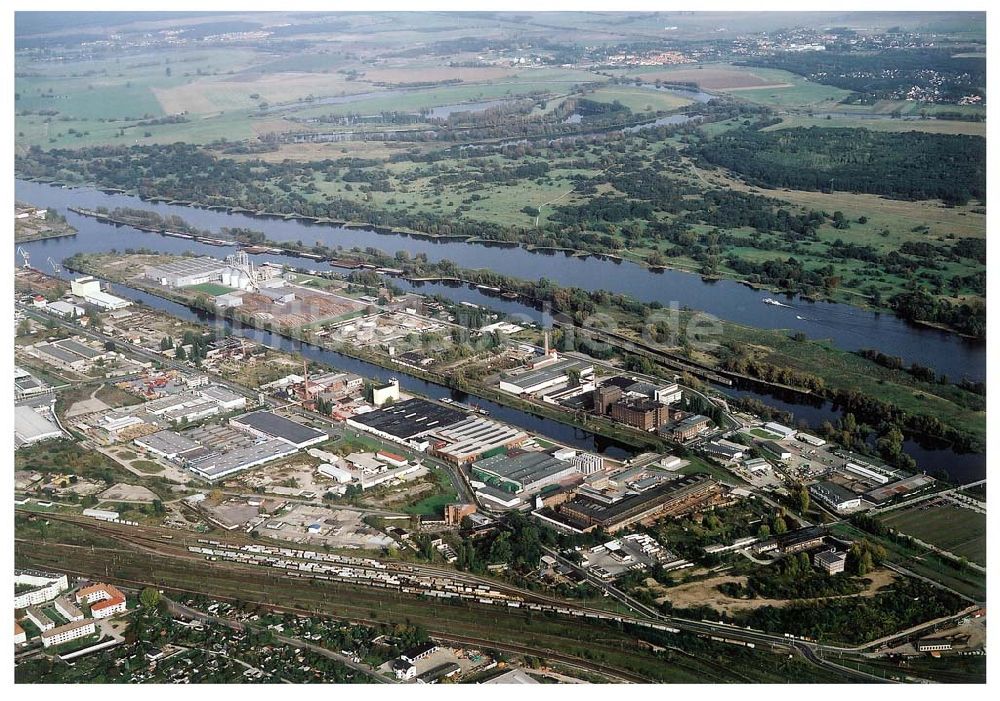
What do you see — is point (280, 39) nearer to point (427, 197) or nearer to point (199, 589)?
point (427, 197)

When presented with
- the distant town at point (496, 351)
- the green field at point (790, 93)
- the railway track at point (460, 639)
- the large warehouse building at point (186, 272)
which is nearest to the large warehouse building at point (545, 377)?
the distant town at point (496, 351)

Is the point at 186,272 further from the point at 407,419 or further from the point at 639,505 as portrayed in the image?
the point at 639,505

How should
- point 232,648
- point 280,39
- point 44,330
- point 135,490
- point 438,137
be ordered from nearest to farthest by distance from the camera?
point 232,648, point 135,490, point 44,330, point 438,137, point 280,39

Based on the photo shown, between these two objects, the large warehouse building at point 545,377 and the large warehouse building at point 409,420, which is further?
the large warehouse building at point 545,377

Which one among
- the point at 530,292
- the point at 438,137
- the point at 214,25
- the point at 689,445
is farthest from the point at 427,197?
the point at 689,445

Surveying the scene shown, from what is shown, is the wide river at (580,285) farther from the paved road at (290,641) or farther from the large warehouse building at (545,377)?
the paved road at (290,641)

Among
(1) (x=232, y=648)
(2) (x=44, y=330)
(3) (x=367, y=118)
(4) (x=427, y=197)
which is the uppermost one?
(3) (x=367, y=118)
